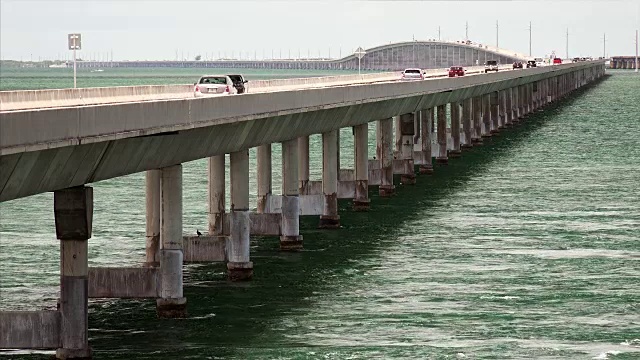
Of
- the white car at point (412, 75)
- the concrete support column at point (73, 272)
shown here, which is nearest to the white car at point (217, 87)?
the concrete support column at point (73, 272)

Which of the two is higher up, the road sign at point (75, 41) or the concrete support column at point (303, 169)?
the road sign at point (75, 41)

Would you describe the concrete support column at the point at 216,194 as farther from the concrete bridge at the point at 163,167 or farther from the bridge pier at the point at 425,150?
the bridge pier at the point at 425,150

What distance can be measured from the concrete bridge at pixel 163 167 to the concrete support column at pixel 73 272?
2 cm

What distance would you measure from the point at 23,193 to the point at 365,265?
2215 cm

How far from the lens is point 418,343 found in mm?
37562

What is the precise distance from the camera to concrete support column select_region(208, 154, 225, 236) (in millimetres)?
51375

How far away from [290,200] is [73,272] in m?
19.6

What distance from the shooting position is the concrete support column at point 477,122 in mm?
116025

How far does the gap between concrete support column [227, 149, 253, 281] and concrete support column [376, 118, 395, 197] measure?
87.8 ft

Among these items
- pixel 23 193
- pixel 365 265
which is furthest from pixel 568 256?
pixel 23 193

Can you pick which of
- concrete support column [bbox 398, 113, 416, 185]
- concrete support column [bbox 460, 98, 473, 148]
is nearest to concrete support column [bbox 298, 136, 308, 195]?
concrete support column [bbox 398, 113, 416, 185]

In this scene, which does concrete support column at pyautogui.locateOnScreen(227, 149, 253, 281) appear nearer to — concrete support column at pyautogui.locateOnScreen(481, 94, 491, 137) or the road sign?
the road sign

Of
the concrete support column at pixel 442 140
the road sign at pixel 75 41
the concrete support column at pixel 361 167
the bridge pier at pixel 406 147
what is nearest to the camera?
the road sign at pixel 75 41

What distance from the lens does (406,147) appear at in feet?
270
